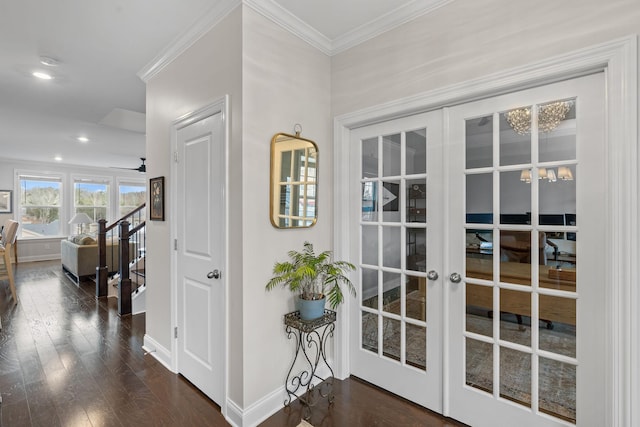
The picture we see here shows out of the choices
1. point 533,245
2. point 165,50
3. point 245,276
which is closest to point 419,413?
point 533,245

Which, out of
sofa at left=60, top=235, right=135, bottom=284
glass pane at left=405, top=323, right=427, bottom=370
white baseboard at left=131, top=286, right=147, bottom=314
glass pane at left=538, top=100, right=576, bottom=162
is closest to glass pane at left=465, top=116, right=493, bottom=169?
glass pane at left=538, top=100, right=576, bottom=162

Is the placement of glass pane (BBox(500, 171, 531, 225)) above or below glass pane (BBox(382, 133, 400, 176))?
below

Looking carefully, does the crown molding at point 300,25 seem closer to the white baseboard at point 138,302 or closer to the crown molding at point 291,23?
the crown molding at point 291,23

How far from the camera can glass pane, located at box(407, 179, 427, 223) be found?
2082 millimetres

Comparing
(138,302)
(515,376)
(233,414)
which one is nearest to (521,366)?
(515,376)

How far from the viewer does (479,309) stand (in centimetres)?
187

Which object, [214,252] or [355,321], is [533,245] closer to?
[355,321]

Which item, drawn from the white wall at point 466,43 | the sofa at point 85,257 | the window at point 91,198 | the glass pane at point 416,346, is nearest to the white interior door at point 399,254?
the glass pane at point 416,346

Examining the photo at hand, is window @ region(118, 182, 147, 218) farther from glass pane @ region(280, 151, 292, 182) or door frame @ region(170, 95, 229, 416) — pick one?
glass pane @ region(280, 151, 292, 182)

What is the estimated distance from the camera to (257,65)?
1.96 m

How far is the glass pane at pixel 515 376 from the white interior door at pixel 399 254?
1.16ft

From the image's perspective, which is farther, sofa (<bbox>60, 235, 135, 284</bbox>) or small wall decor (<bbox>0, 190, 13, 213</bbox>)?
small wall decor (<bbox>0, 190, 13, 213</bbox>)

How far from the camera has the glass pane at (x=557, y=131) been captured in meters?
1.58

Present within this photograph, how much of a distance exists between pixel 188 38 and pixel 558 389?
326 cm
